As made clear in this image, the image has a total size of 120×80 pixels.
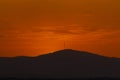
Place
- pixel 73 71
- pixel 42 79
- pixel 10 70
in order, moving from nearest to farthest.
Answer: pixel 42 79 → pixel 10 70 → pixel 73 71

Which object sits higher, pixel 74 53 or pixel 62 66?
pixel 74 53

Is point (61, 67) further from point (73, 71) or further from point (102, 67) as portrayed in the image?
point (102, 67)

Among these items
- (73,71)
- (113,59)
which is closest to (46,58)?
(73,71)

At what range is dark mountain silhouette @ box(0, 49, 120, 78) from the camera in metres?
31.7

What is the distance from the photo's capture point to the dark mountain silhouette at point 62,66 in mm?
31688

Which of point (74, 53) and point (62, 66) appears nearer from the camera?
point (62, 66)

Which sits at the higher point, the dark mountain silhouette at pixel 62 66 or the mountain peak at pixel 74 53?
the mountain peak at pixel 74 53

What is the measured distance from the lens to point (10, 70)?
1282 inches

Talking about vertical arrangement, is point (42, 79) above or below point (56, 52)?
below

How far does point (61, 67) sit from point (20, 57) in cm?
372

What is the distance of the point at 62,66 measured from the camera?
116 ft

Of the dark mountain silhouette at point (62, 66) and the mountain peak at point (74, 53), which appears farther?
the mountain peak at point (74, 53)

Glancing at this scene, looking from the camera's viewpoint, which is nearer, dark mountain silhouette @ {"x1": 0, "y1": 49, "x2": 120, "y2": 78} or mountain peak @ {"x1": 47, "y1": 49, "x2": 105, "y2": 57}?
dark mountain silhouette @ {"x1": 0, "y1": 49, "x2": 120, "y2": 78}

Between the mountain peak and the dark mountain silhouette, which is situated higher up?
the mountain peak
